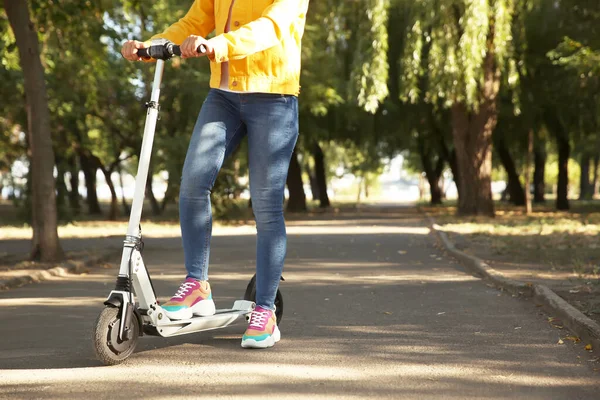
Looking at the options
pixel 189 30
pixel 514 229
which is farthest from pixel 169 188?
pixel 189 30

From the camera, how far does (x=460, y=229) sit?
64.5 feet

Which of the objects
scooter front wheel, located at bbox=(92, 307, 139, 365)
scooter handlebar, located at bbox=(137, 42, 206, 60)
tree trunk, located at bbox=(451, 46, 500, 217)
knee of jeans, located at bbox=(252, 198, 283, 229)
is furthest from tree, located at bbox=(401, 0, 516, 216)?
scooter front wheel, located at bbox=(92, 307, 139, 365)

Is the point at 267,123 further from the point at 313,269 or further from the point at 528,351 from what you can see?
the point at 313,269

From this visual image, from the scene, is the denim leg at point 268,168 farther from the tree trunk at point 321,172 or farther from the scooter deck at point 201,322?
the tree trunk at point 321,172

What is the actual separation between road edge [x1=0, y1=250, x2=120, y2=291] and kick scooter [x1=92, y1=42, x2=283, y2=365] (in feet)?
16.7

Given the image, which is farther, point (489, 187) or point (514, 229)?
point (489, 187)

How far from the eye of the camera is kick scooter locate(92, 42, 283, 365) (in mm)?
4688

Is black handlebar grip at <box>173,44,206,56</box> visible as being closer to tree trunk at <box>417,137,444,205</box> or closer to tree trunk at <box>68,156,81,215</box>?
tree trunk at <box>68,156,81,215</box>

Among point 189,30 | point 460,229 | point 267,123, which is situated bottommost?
point 460,229

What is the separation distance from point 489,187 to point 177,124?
31.4ft

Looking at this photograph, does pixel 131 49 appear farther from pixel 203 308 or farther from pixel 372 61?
pixel 372 61

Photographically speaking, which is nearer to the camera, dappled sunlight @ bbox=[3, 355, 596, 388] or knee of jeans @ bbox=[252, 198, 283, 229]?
dappled sunlight @ bbox=[3, 355, 596, 388]

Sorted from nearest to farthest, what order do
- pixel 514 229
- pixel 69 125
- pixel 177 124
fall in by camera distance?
pixel 514 229
pixel 177 124
pixel 69 125

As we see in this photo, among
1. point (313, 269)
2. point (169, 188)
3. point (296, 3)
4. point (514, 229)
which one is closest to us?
point (296, 3)
